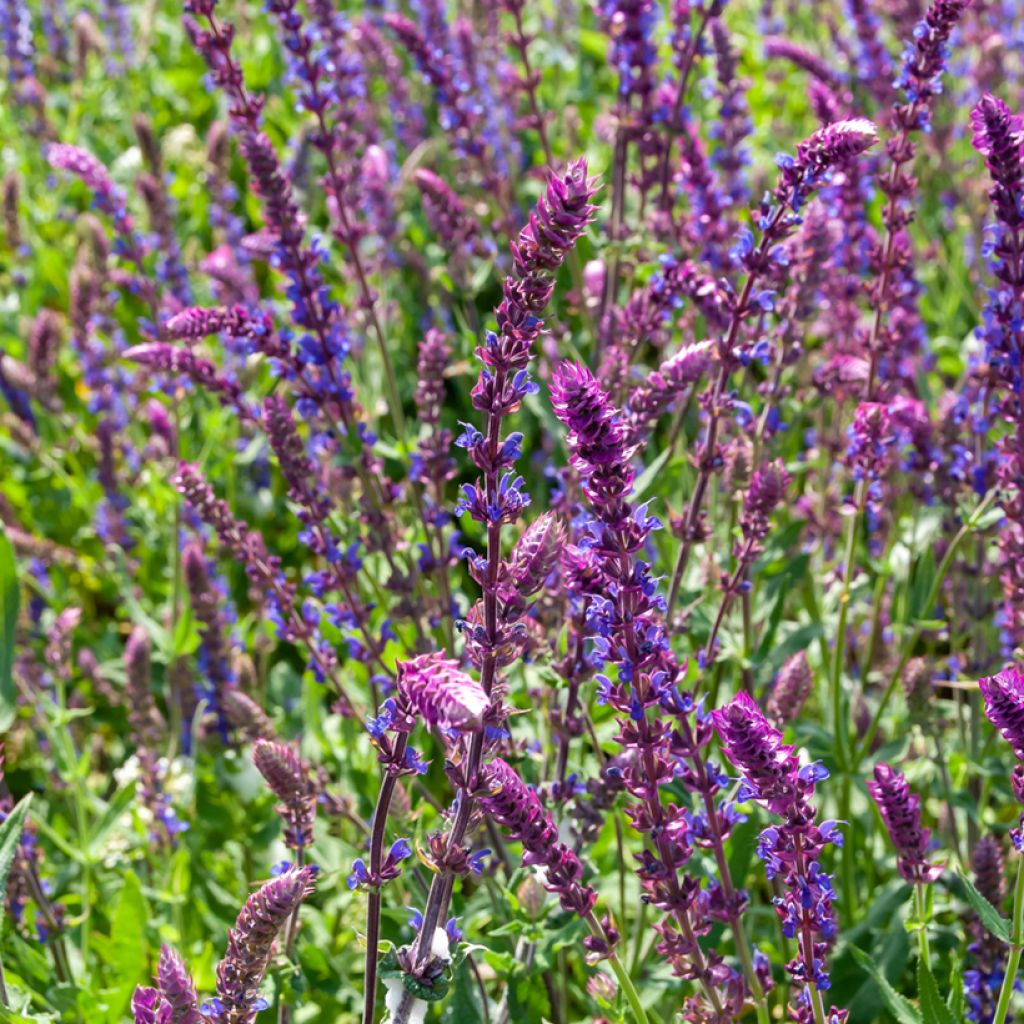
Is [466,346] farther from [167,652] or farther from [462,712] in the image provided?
[462,712]

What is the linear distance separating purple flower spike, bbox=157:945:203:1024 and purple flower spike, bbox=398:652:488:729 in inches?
23.2

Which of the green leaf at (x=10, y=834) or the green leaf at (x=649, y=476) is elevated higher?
the green leaf at (x=649, y=476)

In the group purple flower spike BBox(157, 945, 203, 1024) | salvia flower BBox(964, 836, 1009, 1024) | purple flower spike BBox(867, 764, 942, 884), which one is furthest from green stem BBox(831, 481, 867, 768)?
purple flower spike BBox(157, 945, 203, 1024)

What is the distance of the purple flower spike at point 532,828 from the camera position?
6.10 ft

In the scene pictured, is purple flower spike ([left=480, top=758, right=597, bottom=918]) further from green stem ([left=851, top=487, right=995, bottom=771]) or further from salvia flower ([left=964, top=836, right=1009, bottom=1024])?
green stem ([left=851, top=487, right=995, bottom=771])

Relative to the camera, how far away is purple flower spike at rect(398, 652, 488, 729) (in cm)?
152

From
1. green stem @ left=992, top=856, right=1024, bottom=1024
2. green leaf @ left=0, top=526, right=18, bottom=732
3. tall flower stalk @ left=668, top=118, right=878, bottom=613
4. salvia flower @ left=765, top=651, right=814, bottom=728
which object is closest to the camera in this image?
green stem @ left=992, top=856, right=1024, bottom=1024

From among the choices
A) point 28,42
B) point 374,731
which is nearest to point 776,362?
point 374,731

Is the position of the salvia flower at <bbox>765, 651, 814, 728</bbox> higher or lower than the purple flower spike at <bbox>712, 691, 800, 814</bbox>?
lower

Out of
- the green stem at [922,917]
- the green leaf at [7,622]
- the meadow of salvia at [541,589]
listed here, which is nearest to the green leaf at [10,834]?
the meadow of salvia at [541,589]

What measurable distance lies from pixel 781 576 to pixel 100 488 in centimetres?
303

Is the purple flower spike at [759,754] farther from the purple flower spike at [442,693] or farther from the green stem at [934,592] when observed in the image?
the green stem at [934,592]

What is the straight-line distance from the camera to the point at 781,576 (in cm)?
369

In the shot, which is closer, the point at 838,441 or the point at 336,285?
the point at 838,441
